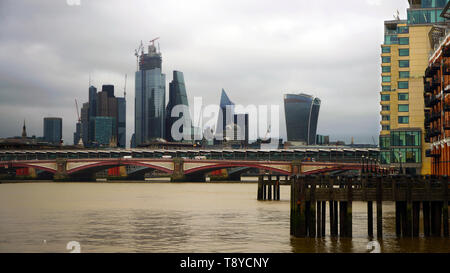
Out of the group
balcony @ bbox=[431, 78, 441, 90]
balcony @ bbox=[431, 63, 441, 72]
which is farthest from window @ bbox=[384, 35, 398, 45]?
balcony @ bbox=[431, 63, 441, 72]

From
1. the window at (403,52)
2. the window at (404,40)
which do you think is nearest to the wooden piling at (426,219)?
the window at (404,40)

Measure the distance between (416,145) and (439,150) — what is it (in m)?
21.9

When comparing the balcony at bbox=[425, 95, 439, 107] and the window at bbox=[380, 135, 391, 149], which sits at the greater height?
the balcony at bbox=[425, 95, 439, 107]

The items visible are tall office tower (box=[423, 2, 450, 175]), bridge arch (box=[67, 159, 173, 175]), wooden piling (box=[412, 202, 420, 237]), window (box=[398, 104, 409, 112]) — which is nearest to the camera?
wooden piling (box=[412, 202, 420, 237])

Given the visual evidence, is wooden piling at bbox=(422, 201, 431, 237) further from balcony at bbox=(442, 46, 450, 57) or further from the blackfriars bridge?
the blackfriars bridge

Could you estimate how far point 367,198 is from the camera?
104 feet

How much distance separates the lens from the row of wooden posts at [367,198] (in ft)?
103

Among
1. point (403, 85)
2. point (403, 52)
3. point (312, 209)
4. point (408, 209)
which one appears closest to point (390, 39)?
point (403, 52)

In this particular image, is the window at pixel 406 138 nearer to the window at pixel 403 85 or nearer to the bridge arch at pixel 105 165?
the window at pixel 403 85

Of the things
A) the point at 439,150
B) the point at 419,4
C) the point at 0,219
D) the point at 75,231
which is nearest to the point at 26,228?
the point at 75,231

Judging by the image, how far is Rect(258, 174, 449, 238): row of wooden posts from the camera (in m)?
31.3

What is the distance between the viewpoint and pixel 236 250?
98.0ft

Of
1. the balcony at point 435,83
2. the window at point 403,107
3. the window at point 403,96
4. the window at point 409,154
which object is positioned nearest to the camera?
the balcony at point 435,83
